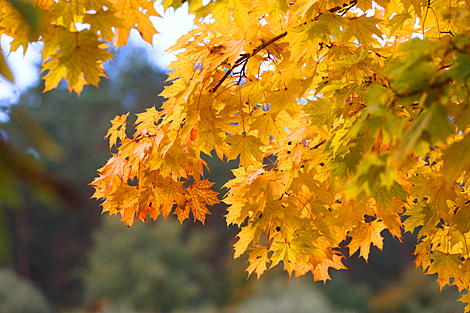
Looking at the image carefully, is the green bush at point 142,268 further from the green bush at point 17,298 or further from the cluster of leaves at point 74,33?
the cluster of leaves at point 74,33

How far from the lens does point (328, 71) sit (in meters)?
1.54

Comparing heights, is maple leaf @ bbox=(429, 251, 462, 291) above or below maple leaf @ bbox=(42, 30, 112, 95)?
below

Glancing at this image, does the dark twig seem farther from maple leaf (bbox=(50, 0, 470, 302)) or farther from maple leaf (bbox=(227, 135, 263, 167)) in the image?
maple leaf (bbox=(227, 135, 263, 167))

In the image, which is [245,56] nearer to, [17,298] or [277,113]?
[277,113]

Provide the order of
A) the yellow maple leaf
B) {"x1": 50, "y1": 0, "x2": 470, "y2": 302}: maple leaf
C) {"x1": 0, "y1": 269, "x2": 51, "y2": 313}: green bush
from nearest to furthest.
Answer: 1. {"x1": 50, "y1": 0, "x2": 470, "y2": 302}: maple leaf
2. the yellow maple leaf
3. {"x1": 0, "y1": 269, "x2": 51, "y2": 313}: green bush

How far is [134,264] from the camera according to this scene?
9.67 metres

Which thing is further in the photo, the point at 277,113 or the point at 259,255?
the point at 259,255

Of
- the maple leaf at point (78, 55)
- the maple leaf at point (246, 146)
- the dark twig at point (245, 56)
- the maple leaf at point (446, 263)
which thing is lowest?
the maple leaf at point (446, 263)

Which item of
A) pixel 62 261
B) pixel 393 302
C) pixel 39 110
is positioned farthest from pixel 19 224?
pixel 393 302

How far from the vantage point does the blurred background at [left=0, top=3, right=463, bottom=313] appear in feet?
27.6

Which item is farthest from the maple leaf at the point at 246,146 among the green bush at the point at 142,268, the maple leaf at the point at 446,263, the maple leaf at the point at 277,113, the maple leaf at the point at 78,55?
the green bush at the point at 142,268

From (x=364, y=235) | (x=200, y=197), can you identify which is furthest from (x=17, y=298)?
(x=364, y=235)

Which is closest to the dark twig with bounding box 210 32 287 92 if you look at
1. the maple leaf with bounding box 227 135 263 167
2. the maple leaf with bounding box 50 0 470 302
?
the maple leaf with bounding box 50 0 470 302

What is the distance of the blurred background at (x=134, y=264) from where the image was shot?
841 centimetres
